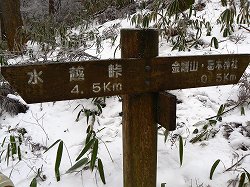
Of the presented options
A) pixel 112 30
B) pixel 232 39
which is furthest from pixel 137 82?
pixel 112 30

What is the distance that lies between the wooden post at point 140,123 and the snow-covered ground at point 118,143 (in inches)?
20.2

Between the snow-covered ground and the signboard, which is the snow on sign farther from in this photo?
the snow-covered ground

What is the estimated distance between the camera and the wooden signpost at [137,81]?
1296mm

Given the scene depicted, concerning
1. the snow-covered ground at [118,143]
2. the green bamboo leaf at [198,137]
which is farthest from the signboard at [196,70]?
the green bamboo leaf at [198,137]

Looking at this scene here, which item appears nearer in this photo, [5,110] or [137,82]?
[137,82]

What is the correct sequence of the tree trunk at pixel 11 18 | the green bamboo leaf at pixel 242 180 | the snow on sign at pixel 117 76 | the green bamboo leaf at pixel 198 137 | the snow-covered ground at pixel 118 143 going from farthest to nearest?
the tree trunk at pixel 11 18, the green bamboo leaf at pixel 198 137, the snow-covered ground at pixel 118 143, the green bamboo leaf at pixel 242 180, the snow on sign at pixel 117 76

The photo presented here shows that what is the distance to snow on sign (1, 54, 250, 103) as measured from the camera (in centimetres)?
127

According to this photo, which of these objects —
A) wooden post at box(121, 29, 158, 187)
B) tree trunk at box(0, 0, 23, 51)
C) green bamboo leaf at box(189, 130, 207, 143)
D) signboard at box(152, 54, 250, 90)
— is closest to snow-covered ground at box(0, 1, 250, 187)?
green bamboo leaf at box(189, 130, 207, 143)

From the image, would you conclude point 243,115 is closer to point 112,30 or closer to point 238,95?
point 238,95

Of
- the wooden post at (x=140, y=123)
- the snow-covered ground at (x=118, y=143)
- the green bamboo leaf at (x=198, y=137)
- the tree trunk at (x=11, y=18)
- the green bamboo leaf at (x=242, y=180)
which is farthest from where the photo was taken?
the tree trunk at (x=11, y=18)

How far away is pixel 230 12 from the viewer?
463 cm

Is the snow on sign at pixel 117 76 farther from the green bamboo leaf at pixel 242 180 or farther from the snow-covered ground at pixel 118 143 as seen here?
the snow-covered ground at pixel 118 143

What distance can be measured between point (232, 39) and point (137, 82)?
3348 mm

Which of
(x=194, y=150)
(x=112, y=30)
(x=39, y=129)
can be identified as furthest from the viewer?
(x=112, y=30)
